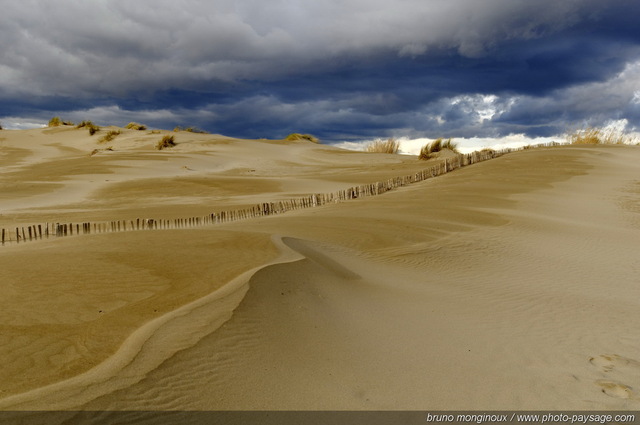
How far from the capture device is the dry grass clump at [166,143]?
4300cm

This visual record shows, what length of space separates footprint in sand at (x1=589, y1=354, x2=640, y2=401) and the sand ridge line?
3.61 m

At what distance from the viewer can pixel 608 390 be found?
14.2ft

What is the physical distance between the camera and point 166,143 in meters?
43.6

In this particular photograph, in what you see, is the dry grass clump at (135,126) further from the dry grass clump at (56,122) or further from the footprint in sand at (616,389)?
the footprint in sand at (616,389)

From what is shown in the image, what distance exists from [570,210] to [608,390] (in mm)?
12762

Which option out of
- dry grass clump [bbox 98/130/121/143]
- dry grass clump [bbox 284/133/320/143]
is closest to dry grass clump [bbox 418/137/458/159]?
dry grass clump [bbox 284/133/320/143]

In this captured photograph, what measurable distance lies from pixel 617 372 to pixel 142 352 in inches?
174

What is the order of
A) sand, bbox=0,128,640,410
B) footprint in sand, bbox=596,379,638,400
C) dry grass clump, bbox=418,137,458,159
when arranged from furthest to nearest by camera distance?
1. dry grass clump, bbox=418,137,458,159
2. footprint in sand, bbox=596,379,638,400
3. sand, bbox=0,128,640,410

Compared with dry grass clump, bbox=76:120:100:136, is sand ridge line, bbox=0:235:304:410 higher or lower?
lower

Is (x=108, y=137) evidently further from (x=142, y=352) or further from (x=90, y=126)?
(x=142, y=352)

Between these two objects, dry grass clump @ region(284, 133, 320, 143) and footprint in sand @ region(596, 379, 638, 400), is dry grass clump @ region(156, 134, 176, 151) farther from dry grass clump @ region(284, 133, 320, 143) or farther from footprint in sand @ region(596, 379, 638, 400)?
footprint in sand @ region(596, 379, 638, 400)

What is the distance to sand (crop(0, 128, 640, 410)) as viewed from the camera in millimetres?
3959

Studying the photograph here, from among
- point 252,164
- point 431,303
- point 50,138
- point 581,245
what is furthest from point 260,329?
point 50,138

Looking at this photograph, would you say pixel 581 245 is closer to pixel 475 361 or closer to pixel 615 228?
pixel 615 228
